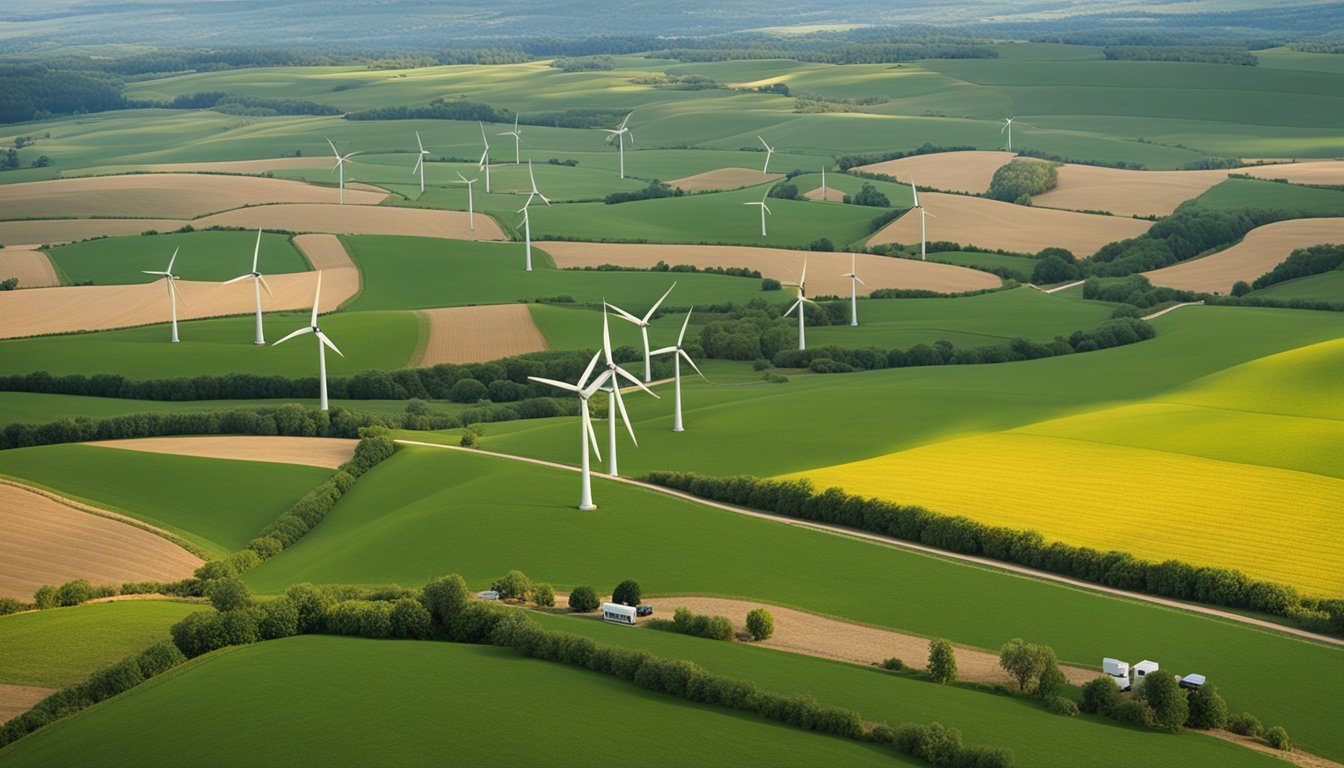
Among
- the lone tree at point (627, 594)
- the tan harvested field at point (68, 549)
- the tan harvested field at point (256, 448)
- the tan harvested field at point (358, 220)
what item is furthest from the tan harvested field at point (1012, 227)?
the lone tree at point (627, 594)

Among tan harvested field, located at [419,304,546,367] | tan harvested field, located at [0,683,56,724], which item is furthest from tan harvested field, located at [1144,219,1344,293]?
tan harvested field, located at [0,683,56,724]

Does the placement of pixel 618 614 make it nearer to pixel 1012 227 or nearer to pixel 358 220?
pixel 358 220

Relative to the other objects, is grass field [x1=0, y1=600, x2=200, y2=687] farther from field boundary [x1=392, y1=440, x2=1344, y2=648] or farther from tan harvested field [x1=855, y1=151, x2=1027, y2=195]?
tan harvested field [x1=855, y1=151, x2=1027, y2=195]

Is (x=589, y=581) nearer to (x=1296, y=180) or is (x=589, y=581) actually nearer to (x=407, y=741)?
(x=407, y=741)

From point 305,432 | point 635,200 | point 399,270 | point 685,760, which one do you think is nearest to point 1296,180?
point 635,200

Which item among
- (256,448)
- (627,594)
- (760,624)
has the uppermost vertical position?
(760,624)

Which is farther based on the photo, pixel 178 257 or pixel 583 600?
pixel 178 257

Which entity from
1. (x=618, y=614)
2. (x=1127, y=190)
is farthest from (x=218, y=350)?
(x=1127, y=190)
